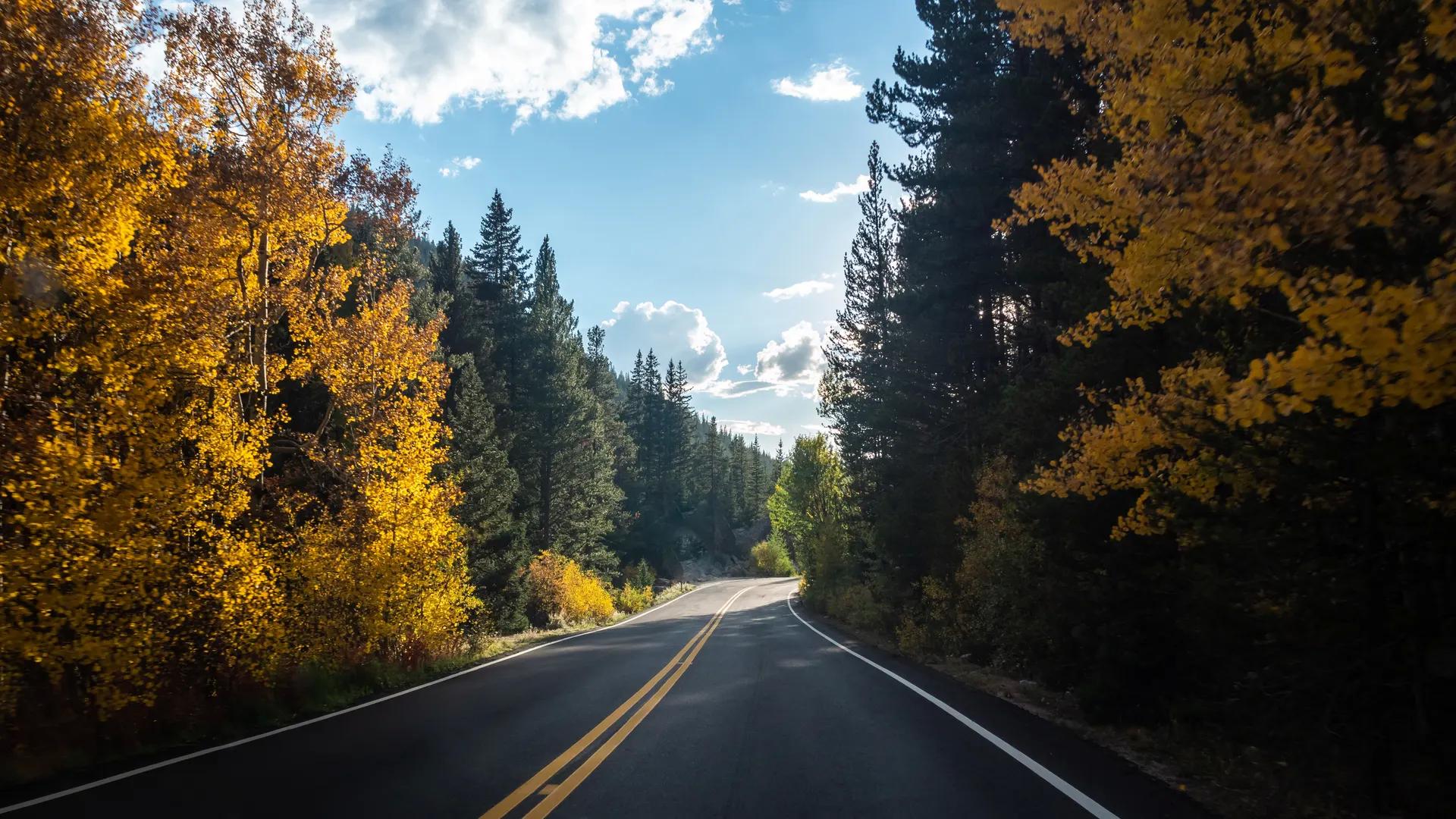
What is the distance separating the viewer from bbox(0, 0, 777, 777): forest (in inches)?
290

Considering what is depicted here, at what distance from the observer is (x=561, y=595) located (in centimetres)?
3281

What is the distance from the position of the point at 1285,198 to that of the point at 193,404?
1153 centimetres

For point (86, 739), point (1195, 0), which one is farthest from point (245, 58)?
point (1195, 0)

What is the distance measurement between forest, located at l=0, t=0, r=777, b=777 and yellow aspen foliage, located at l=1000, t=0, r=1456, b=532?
391 inches

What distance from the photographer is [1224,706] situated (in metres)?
6.50

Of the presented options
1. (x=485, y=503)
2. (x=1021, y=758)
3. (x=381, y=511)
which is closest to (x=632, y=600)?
(x=485, y=503)

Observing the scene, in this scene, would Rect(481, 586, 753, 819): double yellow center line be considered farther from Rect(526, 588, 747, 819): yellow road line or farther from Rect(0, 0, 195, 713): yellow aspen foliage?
Rect(0, 0, 195, 713): yellow aspen foliage

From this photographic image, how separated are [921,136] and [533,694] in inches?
600

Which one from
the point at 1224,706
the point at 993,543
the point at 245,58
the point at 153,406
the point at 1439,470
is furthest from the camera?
the point at 993,543

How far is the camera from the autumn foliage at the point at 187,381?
7.39m

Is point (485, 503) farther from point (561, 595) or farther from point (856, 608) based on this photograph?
point (856, 608)

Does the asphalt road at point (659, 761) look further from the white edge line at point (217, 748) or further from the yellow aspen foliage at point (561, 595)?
the yellow aspen foliage at point (561, 595)

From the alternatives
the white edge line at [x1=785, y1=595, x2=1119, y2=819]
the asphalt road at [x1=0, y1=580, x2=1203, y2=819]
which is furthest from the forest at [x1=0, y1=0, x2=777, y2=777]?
the white edge line at [x1=785, y1=595, x2=1119, y2=819]

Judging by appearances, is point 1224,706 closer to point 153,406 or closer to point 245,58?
point 153,406
